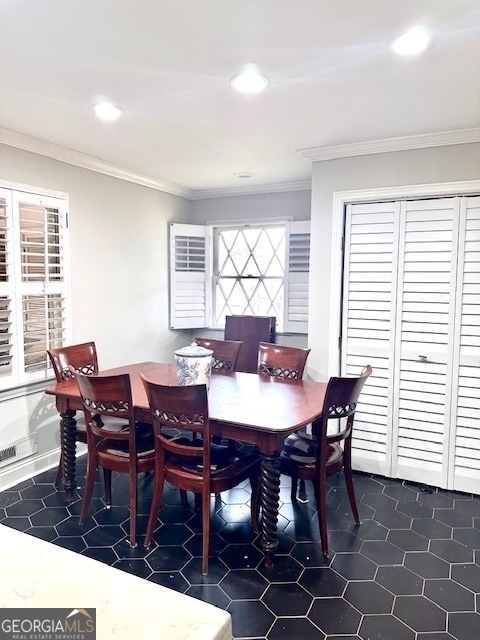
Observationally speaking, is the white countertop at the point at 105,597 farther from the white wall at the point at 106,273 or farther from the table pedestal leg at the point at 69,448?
the white wall at the point at 106,273

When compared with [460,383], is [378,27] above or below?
above

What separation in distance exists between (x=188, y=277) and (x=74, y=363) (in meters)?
1.95

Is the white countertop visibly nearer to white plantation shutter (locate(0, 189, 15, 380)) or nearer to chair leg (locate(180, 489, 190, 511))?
chair leg (locate(180, 489, 190, 511))

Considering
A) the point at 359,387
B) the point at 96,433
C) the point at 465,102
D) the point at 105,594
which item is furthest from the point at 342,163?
the point at 105,594

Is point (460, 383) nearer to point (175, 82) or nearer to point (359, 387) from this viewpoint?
point (359, 387)

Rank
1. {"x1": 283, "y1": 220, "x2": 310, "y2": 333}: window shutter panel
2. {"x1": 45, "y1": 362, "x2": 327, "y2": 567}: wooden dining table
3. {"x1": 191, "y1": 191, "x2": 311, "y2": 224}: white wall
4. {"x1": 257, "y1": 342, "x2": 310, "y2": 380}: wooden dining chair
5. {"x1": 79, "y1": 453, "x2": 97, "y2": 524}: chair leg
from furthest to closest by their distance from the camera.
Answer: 1. {"x1": 191, "y1": 191, "x2": 311, "y2": 224}: white wall
2. {"x1": 283, "y1": 220, "x2": 310, "y2": 333}: window shutter panel
3. {"x1": 257, "y1": 342, "x2": 310, "y2": 380}: wooden dining chair
4. {"x1": 79, "y1": 453, "x2": 97, "y2": 524}: chair leg
5. {"x1": 45, "y1": 362, "x2": 327, "y2": 567}: wooden dining table

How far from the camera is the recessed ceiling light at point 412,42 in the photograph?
5.57 feet

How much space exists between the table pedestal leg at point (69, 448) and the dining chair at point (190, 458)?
78cm

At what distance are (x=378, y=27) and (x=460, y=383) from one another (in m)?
2.26

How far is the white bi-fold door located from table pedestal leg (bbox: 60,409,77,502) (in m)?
2.00

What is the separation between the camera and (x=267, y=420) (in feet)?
7.25

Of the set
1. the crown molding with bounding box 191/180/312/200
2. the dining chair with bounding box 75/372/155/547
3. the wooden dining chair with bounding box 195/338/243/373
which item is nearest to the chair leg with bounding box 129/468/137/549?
the dining chair with bounding box 75/372/155/547

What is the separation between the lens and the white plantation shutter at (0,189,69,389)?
3008mm

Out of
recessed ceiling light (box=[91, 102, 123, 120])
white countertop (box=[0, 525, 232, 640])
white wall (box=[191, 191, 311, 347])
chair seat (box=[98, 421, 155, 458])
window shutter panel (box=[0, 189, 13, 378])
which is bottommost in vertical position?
chair seat (box=[98, 421, 155, 458])
